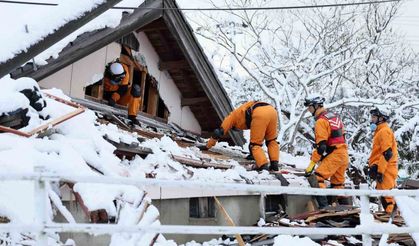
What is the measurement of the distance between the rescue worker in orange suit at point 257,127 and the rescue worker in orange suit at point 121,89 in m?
1.44

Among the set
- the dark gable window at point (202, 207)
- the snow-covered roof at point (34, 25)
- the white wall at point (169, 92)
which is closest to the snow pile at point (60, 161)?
the snow-covered roof at point (34, 25)

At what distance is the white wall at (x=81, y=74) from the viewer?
735 centimetres

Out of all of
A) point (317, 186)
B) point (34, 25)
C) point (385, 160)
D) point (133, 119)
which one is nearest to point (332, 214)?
point (317, 186)

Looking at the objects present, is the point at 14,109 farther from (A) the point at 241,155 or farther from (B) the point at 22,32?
(A) the point at 241,155

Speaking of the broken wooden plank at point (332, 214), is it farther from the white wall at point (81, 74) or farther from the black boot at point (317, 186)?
the white wall at point (81, 74)

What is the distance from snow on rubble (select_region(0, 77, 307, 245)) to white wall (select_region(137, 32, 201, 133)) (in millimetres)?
3366

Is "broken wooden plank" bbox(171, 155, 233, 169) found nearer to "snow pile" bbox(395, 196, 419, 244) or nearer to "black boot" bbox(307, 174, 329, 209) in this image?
"black boot" bbox(307, 174, 329, 209)

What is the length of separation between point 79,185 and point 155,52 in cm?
563

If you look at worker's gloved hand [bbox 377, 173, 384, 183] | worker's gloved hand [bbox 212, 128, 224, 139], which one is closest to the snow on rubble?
worker's gloved hand [bbox 212, 128, 224, 139]

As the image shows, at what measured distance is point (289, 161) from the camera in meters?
11.9

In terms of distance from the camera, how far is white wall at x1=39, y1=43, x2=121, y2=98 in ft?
24.1

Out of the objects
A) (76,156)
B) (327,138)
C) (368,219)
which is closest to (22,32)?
(76,156)

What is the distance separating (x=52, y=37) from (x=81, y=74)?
275 cm

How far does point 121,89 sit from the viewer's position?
8711mm
